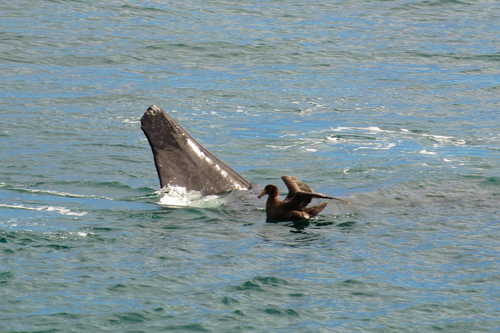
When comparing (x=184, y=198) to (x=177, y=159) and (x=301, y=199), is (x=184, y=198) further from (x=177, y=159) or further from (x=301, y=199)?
(x=301, y=199)

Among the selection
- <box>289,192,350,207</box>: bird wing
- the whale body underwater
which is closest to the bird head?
<box>289,192,350,207</box>: bird wing

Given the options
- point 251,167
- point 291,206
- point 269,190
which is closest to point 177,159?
point 269,190

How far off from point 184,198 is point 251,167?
3298 millimetres

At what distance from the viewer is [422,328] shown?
316 inches

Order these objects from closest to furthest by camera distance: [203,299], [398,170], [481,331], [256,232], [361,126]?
[481,331] < [203,299] < [256,232] < [398,170] < [361,126]

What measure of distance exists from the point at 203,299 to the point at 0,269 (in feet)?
8.03

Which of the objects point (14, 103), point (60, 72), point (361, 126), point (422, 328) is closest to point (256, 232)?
point (422, 328)

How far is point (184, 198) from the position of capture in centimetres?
1248

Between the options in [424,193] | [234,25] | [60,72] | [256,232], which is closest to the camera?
[256,232]

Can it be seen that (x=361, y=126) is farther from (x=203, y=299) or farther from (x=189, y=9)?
(x=189, y=9)

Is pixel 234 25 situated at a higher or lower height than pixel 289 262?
higher

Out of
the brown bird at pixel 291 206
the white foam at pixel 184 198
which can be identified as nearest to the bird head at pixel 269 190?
the brown bird at pixel 291 206

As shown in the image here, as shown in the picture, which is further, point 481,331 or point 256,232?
point 256,232

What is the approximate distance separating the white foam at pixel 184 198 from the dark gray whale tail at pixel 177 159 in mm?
70
